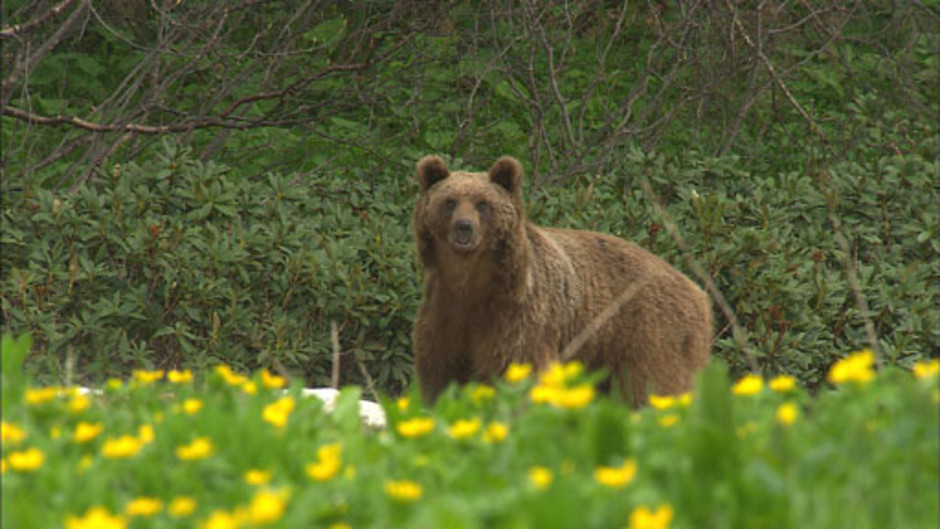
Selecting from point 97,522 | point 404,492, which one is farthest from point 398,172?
point 97,522

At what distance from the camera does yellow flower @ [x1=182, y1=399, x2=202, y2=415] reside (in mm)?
3270

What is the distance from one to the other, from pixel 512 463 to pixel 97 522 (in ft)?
2.95

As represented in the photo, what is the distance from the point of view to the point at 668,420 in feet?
9.98

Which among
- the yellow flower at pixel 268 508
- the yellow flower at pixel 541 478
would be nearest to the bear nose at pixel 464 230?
the yellow flower at pixel 541 478

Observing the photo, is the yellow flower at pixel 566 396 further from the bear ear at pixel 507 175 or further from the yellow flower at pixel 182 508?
the bear ear at pixel 507 175

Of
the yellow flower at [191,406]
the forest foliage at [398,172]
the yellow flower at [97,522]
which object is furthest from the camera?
the forest foliage at [398,172]

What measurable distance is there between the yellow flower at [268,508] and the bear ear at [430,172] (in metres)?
3.40

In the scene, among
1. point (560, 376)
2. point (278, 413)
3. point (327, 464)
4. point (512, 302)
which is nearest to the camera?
point (327, 464)

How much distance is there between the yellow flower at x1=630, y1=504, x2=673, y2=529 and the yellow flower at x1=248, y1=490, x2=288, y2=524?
2.09 ft

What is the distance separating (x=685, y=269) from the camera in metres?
7.77

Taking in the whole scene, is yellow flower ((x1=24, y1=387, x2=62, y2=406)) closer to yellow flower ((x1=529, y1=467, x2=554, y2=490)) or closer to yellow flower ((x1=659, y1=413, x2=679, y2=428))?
yellow flower ((x1=529, y1=467, x2=554, y2=490))

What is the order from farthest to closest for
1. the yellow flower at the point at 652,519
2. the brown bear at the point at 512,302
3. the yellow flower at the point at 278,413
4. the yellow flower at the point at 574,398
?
1. the brown bear at the point at 512,302
2. the yellow flower at the point at 278,413
3. the yellow flower at the point at 574,398
4. the yellow flower at the point at 652,519

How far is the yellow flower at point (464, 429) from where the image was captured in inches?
118

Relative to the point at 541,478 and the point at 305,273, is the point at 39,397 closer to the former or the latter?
the point at 541,478
